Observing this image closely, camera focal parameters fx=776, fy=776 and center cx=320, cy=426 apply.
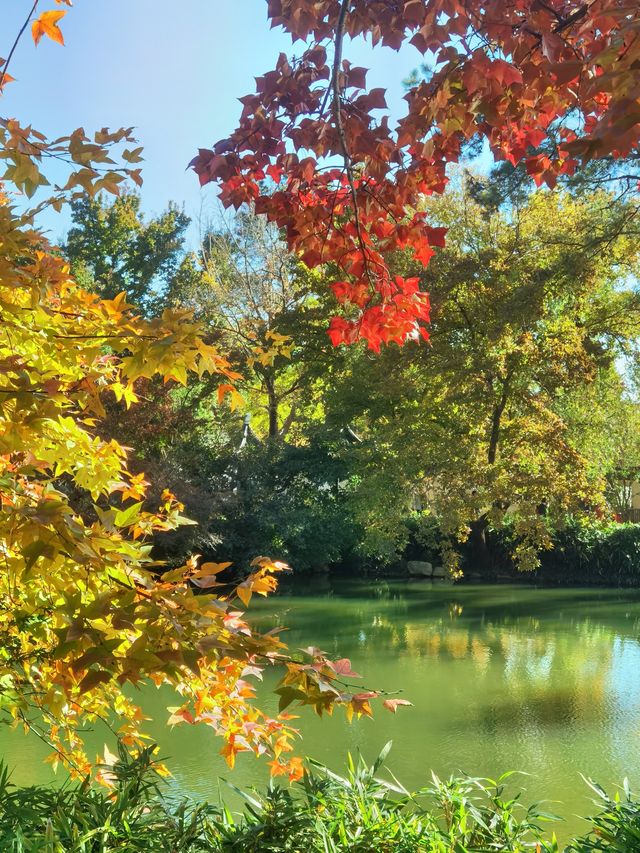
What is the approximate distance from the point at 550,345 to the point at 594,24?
10.5 m

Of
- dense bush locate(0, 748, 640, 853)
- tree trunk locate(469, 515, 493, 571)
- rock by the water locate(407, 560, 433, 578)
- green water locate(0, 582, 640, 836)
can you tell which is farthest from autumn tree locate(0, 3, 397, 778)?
rock by the water locate(407, 560, 433, 578)

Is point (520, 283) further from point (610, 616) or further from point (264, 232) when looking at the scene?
point (264, 232)

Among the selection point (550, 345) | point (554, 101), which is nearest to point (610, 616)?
point (550, 345)

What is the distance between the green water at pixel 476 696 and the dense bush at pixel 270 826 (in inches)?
43.4

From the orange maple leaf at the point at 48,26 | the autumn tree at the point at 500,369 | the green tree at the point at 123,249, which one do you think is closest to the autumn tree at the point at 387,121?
the orange maple leaf at the point at 48,26

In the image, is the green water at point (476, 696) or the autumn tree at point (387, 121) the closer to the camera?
the autumn tree at point (387, 121)

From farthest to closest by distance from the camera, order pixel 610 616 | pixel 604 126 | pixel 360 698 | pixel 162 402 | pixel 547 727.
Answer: pixel 162 402 < pixel 610 616 < pixel 547 727 < pixel 360 698 < pixel 604 126

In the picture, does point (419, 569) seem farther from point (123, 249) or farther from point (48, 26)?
point (48, 26)

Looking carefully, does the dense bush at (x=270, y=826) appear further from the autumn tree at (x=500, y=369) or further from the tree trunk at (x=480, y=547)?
the tree trunk at (x=480, y=547)

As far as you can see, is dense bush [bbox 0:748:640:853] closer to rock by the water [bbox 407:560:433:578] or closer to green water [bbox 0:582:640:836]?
green water [bbox 0:582:640:836]

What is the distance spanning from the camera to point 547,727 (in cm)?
536

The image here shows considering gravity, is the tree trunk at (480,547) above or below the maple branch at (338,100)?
below

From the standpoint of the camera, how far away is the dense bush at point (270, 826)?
178cm

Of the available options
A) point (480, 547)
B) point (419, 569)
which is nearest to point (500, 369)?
point (480, 547)
